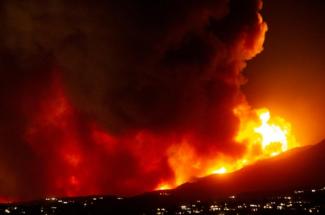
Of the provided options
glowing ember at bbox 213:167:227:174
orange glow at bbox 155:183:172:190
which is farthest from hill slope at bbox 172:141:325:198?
orange glow at bbox 155:183:172:190

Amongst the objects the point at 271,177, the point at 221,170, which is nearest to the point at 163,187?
the point at 221,170

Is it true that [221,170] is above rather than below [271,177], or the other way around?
above

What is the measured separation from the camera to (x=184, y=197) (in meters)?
52.4

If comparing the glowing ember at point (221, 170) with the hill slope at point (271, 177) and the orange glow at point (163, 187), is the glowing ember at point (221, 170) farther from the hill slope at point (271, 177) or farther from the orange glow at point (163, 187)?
the orange glow at point (163, 187)

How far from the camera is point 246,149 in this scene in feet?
200

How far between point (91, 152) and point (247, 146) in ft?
49.2

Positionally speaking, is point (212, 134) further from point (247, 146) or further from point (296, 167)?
point (296, 167)

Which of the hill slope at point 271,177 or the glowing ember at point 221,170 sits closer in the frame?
the hill slope at point 271,177

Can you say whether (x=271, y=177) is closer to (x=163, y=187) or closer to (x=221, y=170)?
(x=221, y=170)

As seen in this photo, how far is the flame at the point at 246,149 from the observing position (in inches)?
2391

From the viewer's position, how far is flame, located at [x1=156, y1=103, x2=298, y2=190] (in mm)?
60719

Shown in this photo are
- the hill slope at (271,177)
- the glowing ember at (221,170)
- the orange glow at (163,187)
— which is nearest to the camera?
the hill slope at (271,177)

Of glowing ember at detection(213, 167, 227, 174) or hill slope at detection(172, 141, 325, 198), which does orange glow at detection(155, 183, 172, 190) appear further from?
hill slope at detection(172, 141, 325, 198)

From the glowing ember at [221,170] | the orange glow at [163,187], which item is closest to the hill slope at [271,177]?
the glowing ember at [221,170]
